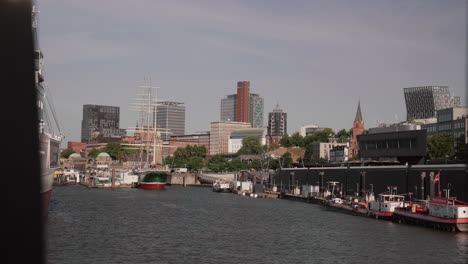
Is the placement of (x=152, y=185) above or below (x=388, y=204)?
below

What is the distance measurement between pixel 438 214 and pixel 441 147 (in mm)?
92089

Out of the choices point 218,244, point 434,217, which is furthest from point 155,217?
point 434,217

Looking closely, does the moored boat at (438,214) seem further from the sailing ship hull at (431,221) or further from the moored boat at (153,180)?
the moored boat at (153,180)

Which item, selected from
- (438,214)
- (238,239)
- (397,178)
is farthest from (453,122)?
(238,239)

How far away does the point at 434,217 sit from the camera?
63.7m

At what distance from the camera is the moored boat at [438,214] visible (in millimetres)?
60000

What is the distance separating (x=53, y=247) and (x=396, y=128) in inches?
4237

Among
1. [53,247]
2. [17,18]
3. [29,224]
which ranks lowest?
[53,247]

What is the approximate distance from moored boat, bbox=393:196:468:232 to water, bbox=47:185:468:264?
1477 mm

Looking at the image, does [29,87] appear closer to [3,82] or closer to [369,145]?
[3,82]

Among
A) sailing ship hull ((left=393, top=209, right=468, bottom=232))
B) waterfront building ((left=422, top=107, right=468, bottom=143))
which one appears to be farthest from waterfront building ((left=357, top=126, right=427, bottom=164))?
waterfront building ((left=422, top=107, right=468, bottom=143))

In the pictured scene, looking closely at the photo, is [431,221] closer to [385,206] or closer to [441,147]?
[385,206]

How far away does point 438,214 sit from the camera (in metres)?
64.2

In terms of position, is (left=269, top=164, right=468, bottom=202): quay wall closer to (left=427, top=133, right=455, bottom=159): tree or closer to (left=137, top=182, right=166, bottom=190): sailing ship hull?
(left=427, top=133, right=455, bottom=159): tree
